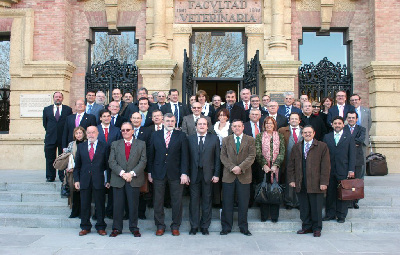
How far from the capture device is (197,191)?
6.70 m

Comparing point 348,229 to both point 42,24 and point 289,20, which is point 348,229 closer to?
point 289,20

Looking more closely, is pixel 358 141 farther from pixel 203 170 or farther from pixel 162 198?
pixel 162 198

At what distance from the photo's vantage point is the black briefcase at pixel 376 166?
10.6 m

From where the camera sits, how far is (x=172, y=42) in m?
12.4

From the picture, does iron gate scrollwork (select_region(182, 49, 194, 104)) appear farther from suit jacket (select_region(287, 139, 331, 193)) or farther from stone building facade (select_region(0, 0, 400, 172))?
suit jacket (select_region(287, 139, 331, 193))

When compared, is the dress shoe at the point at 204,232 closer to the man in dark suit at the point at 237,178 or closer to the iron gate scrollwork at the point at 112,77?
the man in dark suit at the point at 237,178

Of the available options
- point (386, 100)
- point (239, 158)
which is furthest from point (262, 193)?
point (386, 100)

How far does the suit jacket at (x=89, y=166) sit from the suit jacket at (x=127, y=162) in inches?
7.1

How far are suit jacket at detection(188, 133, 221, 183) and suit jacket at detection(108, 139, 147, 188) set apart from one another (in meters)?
0.82

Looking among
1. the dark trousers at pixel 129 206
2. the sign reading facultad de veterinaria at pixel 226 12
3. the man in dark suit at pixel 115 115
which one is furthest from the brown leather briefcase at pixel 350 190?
the sign reading facultad de veterinaria at pixel 226 12

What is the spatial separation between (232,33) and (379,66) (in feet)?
15.1

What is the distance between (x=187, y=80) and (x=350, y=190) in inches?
239

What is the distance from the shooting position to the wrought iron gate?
12.8m

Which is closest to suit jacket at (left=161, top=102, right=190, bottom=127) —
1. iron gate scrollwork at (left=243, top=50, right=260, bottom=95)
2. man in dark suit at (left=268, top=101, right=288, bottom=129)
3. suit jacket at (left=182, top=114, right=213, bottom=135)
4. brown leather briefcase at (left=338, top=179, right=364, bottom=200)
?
suit jacket at (left=182, top=114, right=213, bottom=135)
